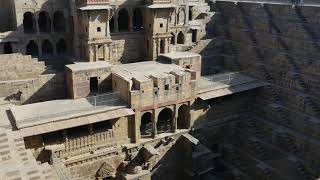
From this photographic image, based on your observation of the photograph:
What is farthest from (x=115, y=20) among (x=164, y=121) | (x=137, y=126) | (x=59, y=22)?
(x=137, y=126)

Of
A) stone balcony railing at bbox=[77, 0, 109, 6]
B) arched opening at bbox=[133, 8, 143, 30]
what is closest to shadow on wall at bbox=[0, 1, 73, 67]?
stone balcony railing at bbox=[77, 0, 109, 6]

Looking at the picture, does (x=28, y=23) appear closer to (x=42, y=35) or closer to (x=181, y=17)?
(x=42, y=35)

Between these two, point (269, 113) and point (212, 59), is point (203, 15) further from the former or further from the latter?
point (269, 113)

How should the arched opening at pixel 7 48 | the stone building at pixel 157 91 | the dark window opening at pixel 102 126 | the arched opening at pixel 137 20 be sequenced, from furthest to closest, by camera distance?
1. the arched opening at pixel 137 20
2. the arched opening at pixel 7 48
3. the dark window opening at pixel 102 126
4. the stone building at pixel 157 91

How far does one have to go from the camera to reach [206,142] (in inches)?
1097

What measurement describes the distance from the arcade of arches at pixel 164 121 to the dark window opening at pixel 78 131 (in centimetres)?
408

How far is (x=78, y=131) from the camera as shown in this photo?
22.5 meters

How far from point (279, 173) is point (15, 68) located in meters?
19.2

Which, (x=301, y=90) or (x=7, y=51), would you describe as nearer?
(x=301, y=90)

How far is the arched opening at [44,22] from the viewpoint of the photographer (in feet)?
97.1

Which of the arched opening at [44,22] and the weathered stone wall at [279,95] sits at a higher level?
the arched opening at [44,22]

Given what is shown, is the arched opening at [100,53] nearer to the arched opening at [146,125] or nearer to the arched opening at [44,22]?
the arched opening at [44,22]

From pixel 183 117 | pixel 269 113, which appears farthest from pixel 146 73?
pixel 269 113

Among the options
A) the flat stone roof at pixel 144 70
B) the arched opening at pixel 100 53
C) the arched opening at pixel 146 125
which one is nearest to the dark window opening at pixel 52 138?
the flat stone roof at pixel 144 70
